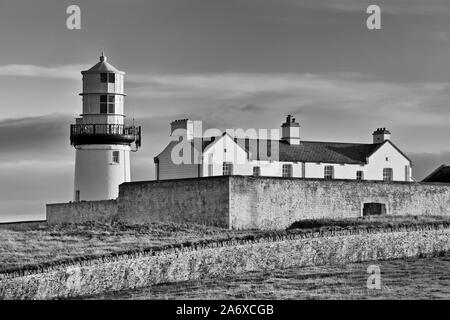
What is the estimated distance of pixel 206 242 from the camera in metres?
30.2

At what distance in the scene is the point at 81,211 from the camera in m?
51.0

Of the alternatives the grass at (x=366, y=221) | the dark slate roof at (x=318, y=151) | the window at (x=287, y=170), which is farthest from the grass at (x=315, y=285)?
the window at (x=287, y=170)

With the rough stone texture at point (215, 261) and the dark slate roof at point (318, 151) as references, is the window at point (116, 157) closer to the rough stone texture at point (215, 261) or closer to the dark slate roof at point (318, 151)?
the dark slate roof at point (318, 151)

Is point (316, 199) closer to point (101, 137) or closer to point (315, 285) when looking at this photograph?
point (101, 137)

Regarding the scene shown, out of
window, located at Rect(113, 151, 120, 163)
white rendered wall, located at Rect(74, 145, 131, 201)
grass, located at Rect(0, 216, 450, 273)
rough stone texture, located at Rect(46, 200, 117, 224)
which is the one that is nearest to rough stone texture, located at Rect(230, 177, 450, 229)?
grass, located at Rect(0, 216, 450, 273)

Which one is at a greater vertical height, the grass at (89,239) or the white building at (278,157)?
the white building at (278,157)

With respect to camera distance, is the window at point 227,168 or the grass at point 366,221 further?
the window at point 227,168

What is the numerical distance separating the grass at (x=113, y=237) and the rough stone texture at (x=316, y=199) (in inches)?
47.6

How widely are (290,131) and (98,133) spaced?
12547 mm

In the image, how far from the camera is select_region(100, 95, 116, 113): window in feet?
176

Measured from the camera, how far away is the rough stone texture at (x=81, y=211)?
4844 cm

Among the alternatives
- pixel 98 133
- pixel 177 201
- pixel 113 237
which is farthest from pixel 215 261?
pixel 98 133
